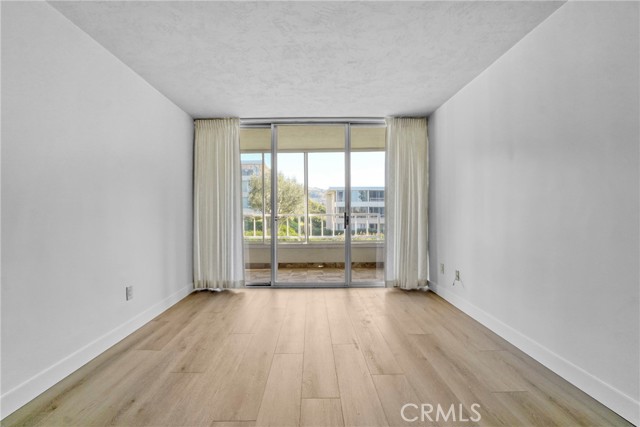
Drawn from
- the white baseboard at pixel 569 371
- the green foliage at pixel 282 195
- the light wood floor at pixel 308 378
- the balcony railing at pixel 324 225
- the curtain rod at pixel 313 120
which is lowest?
the light wood floor at pixel 308 378

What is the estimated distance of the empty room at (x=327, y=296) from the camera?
64.9 inches

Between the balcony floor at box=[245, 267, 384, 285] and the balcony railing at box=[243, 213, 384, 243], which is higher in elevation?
the balcony railing at box=[243, 213, 384, 243]

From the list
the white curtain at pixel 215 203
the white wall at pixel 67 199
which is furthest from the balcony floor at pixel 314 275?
the white wall at pixel 67 199

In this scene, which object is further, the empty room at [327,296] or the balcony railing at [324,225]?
the balcony railing at [324,225]

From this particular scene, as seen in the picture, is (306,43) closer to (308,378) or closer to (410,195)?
(308,378)

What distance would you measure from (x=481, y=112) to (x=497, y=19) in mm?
931

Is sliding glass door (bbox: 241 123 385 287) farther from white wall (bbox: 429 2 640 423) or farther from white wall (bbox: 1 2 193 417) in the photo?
white wall (bbox: 429 2 640 423)

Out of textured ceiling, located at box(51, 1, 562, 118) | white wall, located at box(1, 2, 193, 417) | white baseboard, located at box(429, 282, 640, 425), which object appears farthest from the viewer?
textured ceiling, located at box(51, 1, 562, 118)

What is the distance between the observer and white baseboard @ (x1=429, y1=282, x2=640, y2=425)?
1579 mm

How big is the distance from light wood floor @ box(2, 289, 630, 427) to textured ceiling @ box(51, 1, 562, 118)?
2256 mm

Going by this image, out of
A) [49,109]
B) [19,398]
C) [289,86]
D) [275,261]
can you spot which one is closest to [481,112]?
[289,86]

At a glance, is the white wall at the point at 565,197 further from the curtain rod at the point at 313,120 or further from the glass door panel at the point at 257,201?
the glass door panel at the point at 257,201

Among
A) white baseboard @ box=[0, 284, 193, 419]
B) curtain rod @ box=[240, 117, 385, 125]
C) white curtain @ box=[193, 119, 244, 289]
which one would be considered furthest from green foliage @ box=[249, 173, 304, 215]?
white baseboard @ box=[0, 284, 193, 419]

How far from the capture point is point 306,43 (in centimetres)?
235
